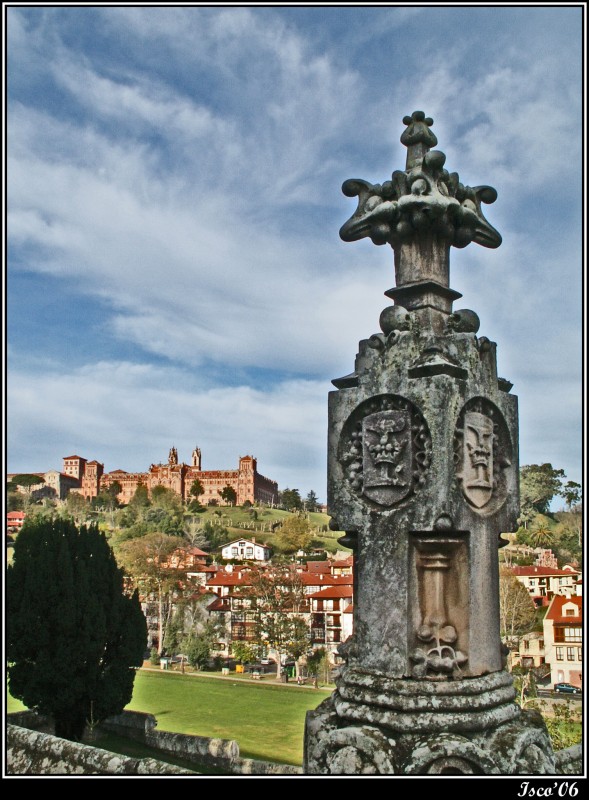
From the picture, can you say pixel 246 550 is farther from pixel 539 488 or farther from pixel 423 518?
pixel 423 518

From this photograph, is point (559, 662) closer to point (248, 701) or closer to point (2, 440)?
point (248, 701)

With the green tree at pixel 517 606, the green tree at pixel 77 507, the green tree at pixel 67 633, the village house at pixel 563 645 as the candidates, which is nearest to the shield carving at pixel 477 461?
the green tree at pixel 67 633

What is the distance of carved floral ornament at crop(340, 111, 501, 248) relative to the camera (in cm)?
483

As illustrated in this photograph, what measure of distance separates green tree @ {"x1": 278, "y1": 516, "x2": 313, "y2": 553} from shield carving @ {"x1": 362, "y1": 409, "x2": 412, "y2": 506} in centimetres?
7359

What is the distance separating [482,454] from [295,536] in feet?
243

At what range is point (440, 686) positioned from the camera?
411 cm

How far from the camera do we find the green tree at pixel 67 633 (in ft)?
57.2

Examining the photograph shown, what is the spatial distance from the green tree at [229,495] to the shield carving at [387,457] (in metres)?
119

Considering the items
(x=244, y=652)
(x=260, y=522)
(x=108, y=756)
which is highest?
(x=108, y=756)

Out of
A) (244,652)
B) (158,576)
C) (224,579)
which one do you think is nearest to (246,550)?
(224,579)

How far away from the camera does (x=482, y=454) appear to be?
461 cm

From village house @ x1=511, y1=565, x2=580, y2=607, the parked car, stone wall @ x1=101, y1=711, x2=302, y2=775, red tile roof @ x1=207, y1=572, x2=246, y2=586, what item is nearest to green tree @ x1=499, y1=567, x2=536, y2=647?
the parked car

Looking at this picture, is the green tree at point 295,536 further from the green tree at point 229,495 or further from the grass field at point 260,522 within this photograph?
the green tree at point 229,495

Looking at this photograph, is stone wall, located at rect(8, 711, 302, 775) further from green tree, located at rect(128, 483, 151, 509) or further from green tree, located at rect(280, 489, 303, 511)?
green tree, located at rect(280, 489, 303, 511)
